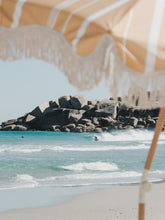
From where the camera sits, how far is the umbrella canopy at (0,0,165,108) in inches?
60.2

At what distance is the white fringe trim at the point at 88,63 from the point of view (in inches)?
60.7

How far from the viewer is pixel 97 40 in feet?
5.00

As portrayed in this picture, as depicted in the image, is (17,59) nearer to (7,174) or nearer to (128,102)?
(128,102)

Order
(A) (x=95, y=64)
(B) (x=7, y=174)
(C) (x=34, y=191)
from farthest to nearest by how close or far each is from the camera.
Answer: (B) (x=7, y=174)
(C) (x=34, y=191)
(A) (x=95, y=64)

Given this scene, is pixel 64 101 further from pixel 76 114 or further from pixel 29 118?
pixel 29 118

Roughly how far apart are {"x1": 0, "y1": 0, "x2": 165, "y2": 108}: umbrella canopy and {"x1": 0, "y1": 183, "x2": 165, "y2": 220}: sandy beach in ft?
13.8

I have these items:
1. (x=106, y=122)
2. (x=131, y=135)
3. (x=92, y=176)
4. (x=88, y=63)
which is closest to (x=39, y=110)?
(x=106, y=122)

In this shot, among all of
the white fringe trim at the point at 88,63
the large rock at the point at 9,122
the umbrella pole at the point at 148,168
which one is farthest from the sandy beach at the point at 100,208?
the large rock at the point at 9,122

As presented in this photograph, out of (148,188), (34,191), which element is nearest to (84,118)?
(34,191)

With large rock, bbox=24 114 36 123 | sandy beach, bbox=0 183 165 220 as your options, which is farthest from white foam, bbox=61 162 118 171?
large rock, bbox=24 114 36 123

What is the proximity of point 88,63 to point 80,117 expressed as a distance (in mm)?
41740

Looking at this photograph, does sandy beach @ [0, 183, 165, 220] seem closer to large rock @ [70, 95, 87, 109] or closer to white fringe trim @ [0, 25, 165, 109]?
white fringe trim @ [0, 25, 165, 109]

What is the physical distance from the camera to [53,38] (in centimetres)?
164

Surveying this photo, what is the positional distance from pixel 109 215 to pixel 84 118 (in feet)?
126
